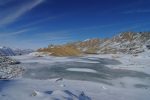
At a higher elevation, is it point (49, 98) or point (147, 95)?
point (49, 98)

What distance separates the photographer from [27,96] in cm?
1020

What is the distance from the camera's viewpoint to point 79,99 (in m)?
11.2

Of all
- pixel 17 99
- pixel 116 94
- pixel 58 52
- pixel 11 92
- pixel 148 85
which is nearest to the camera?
pixel 17 99

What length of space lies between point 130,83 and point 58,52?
45538 millimetres

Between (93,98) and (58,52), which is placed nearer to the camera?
(93,98)

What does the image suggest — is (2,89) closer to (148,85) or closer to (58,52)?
(148,85)

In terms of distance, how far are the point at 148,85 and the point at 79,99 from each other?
32.5 feet

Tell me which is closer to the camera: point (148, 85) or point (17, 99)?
point (17, 99)

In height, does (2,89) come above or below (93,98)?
above

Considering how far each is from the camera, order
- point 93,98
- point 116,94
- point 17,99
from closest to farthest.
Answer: point 17,99
point 93,98
point 116,94

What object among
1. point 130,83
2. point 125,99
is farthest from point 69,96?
point 130,83

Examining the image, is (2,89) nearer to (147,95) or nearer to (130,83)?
(147,95)

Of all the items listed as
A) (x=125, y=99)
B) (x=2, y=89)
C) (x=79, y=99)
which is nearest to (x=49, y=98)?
(x=79, y=99)

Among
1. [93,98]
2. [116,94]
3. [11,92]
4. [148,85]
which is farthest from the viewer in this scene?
[148,85]
